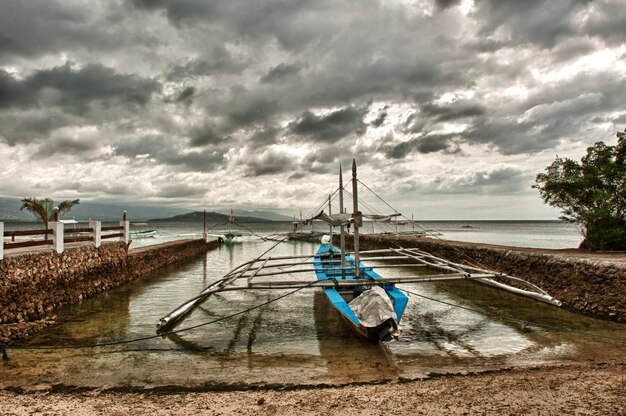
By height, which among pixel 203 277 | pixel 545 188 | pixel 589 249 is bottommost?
pixel 203 277

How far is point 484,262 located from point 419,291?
5.65 m

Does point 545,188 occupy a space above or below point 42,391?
above

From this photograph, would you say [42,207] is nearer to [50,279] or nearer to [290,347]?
[50,279]

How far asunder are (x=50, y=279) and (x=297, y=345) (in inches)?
354

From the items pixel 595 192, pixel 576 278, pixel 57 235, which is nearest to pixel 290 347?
pixel 57 235

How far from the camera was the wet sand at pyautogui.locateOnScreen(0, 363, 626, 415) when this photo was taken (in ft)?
15.9

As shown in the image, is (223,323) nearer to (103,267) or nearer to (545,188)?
(103,267)

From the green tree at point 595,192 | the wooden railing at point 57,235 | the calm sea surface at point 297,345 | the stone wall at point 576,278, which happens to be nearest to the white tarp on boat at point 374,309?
the calm sea surface at point 297,345

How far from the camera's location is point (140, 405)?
5.17 m

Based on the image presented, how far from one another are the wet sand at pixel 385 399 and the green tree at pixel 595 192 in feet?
47.4

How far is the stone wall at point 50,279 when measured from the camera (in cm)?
930

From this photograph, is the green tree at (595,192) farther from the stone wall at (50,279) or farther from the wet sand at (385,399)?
the stone wall at (50,279)

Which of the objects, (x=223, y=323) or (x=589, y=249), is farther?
(x=589, y=249)

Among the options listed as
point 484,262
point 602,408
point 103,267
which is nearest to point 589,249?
point 484,262
